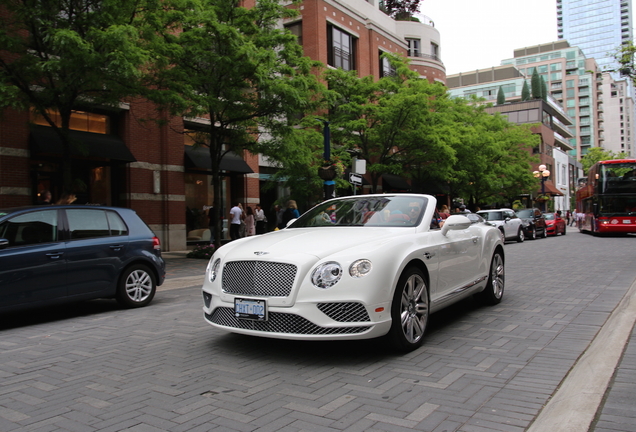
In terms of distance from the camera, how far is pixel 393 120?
2255cm

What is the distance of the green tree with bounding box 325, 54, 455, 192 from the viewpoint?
22391 millimetres

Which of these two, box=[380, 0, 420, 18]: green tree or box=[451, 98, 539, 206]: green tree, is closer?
box=[451, 98, 539, 206]: green tree

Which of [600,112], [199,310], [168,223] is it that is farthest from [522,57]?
[199,310]

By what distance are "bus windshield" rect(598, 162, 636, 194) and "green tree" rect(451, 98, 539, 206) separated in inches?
258

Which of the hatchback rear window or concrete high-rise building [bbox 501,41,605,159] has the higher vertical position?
concrete high-rise building [bbox 501,41,605,159]

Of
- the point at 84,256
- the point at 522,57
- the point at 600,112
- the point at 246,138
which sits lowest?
the point at 84,256

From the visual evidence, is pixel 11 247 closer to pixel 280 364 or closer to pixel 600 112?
pixel 280 364

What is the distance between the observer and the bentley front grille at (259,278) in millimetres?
4473

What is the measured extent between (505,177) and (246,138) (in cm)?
2390

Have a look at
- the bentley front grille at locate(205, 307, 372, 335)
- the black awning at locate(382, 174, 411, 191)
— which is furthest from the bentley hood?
the black awning at locate(382, 174, 411, 191)

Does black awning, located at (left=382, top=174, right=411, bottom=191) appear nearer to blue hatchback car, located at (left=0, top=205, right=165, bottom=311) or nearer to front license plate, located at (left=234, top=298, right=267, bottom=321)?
blue hatchback car, located at (left=0, top=205, right=165, bottom=311)

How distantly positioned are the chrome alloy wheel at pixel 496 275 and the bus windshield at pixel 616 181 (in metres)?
19.3

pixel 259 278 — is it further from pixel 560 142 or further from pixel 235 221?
pixel 560 142

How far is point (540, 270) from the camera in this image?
37.3ft
